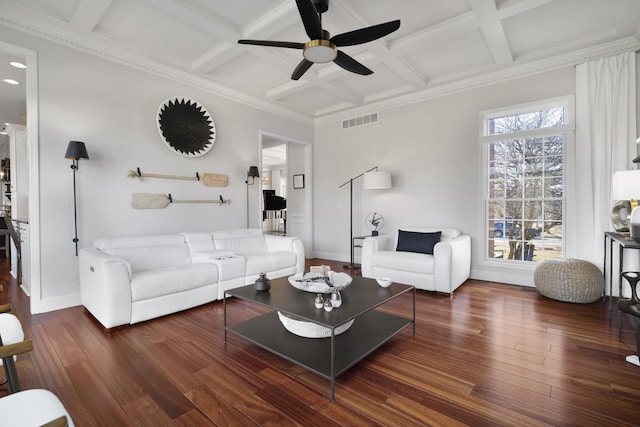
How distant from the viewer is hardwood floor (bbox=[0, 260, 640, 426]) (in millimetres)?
1627

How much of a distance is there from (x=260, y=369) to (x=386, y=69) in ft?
13.0

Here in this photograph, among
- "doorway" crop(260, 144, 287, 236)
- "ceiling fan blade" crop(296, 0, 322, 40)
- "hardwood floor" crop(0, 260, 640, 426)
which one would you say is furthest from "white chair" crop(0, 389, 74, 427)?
Answer: "doorway" crop(260, 144, 287, 236)

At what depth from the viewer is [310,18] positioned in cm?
221

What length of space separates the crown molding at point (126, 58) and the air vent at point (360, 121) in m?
1.42

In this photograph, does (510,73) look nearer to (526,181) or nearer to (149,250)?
(526,181)

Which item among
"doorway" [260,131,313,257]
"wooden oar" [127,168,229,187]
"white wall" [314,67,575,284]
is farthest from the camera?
"doorway" [260,131,313,257]

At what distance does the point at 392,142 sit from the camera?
5.34 metres

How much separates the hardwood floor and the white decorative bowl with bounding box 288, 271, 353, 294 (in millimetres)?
540

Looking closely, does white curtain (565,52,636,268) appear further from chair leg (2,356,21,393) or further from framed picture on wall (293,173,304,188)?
chair leg (2,356,21,393)

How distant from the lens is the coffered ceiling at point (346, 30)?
9.60 ft

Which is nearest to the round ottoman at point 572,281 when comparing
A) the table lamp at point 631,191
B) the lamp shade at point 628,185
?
the table lamp at point 631,191

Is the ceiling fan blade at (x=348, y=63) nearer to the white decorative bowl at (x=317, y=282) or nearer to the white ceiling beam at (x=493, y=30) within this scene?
the white ceiling beam at (x=493, y=30)

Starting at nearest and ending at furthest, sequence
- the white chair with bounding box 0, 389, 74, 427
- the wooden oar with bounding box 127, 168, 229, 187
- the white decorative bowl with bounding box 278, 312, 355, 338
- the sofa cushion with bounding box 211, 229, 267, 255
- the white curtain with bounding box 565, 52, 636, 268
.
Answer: the white chair with bounding box 0, 389, 74, 427 < the white decorative bowl with bounding box 278, 312, 355, 338 < the white curtain with bounding box 565, 52, 636, 268 < the wooden oar with bounding box 127, 168, 229, 187 < the sofa cushion with bounding box 211, 229, 267, 255

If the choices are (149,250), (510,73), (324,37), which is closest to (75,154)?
(149,250)
